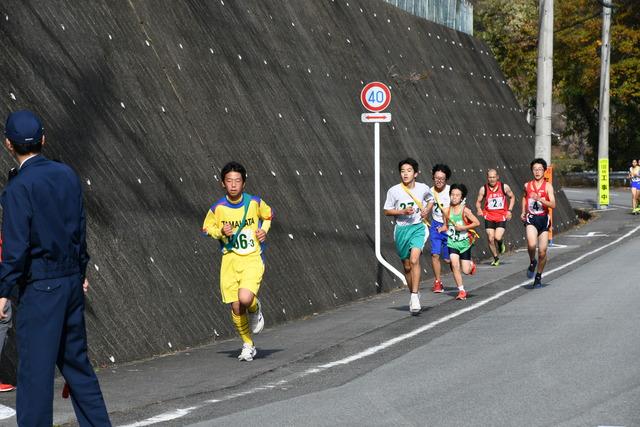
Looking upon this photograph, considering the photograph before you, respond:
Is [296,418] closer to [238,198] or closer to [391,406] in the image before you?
Result: [391,406]

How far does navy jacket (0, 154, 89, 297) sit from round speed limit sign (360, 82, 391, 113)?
1198 centimetres

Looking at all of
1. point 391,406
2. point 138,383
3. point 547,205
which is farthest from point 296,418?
point 547,205

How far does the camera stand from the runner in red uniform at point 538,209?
1762 centimetres

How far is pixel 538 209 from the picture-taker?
17.9 meters

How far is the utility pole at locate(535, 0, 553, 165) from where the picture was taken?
28.0 metres

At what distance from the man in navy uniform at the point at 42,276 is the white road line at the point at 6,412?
1710mm

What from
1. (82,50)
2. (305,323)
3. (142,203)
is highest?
(82,50)

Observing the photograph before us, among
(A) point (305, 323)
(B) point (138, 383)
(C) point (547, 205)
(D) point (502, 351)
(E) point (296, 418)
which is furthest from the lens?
(C) point (547, 205)

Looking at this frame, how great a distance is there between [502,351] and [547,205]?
698 cm

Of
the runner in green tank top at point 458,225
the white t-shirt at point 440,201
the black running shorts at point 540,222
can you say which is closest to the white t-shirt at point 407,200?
the runner in green tank top at point 458,225

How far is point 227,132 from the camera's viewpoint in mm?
14930

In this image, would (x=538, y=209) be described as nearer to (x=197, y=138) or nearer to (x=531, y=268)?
(x=531, y=268)

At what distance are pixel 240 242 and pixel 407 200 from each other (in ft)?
14.7

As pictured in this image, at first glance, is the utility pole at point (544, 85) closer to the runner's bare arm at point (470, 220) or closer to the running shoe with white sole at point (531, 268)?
the running shoe with white sole at point (531, 268)
